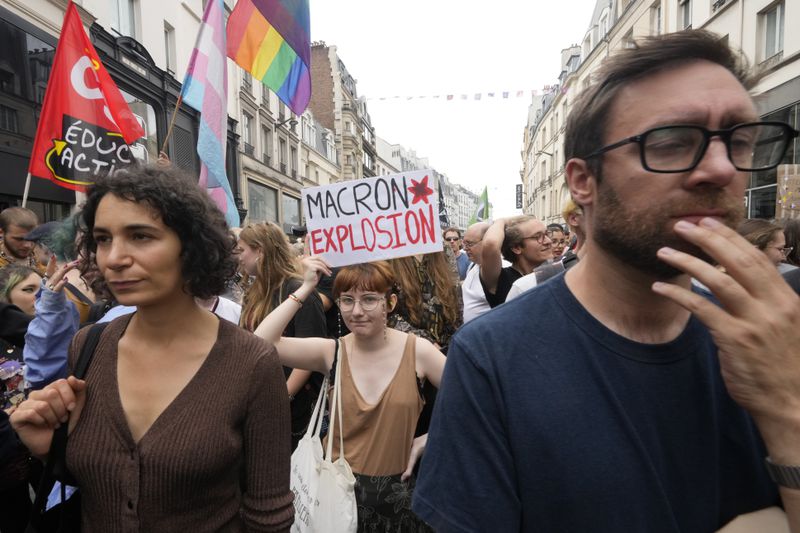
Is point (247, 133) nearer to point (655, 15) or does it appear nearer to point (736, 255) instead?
point (655, 15)

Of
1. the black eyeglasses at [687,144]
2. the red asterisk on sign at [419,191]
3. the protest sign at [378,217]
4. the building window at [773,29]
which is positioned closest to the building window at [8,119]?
the protest sign at [378,217]

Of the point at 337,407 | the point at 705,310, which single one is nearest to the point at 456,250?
the point at 337,407

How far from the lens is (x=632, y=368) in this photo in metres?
1.04

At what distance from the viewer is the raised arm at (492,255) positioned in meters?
4.01

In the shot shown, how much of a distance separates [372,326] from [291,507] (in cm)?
100

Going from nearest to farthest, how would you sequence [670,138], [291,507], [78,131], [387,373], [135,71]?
1. [670,138]
2. [291,507]
3. [387,373]
4. [78,131]
5. [135,71]

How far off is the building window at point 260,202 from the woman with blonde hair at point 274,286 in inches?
737

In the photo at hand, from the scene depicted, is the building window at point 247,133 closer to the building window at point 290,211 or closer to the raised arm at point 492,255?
the building window at point 290,211

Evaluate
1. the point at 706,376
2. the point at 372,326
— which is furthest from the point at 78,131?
the point at 706,376

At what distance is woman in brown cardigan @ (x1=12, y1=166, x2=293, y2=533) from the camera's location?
4.76ft

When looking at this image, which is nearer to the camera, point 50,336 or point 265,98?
point 50,336

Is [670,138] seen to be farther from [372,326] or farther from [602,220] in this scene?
[372,326]

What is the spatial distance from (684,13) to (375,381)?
817 inches

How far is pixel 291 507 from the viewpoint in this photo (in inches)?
66.3
